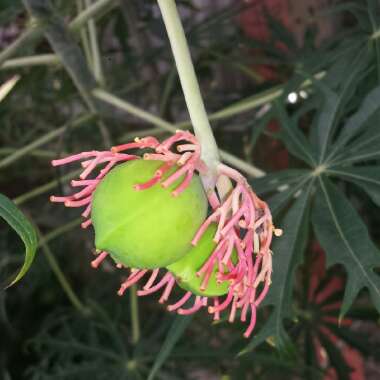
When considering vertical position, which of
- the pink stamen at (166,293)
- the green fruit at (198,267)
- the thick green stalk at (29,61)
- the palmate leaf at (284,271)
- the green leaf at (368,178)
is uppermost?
the thick green stalk at (29,61)

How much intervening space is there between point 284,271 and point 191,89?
0.27m

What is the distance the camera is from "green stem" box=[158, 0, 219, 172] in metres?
0.41

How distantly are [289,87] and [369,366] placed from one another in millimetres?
1167

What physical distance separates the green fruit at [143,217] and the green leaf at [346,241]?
22 centimetres

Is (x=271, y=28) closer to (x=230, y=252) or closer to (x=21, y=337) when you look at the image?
(x=230, y=252)

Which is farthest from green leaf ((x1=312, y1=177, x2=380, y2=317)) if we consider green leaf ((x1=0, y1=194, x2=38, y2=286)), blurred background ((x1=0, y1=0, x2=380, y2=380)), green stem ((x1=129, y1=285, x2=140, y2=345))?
green stem ((x1=129, y1=285, x2=140, y2=345))

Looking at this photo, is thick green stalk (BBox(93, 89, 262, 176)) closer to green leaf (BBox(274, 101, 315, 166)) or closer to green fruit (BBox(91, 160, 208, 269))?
green leaf (BBox(274, 101, 315, 166))

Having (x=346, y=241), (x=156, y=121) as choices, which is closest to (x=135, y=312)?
(x=156, y=121)

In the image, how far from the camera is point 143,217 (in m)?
0.39

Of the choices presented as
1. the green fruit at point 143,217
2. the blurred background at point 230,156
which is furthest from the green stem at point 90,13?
the green fruit at point 143,217

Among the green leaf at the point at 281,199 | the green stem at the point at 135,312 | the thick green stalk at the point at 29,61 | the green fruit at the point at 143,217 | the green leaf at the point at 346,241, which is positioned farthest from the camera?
the green stem at the point at 135,312

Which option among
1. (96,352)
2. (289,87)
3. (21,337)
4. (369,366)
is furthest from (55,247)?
(369,366)

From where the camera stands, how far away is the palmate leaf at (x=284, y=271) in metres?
0.60

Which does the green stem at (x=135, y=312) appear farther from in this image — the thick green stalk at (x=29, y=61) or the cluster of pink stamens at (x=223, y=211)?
the cluster of pink stamens at (x=223, y=211)
